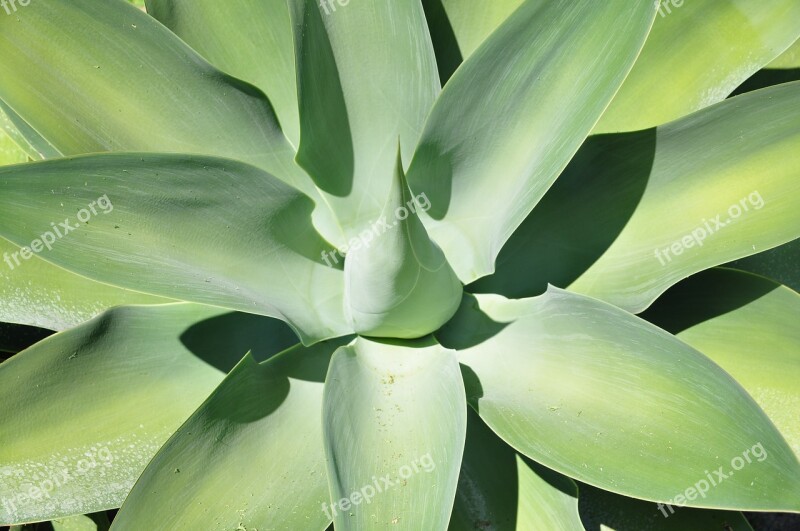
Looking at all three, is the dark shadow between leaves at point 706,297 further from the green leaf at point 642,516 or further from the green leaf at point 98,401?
the green leaf at point 98,401

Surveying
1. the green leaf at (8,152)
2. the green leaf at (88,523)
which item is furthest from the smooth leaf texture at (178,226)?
the green leaf at (8,152)

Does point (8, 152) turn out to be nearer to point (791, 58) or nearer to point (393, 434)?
point (393, 434)

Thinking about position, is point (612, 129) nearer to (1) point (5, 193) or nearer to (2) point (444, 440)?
(2) point (444, 440)

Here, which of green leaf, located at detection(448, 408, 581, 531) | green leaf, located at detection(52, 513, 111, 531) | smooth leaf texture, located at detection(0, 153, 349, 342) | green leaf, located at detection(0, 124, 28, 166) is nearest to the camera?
smooth leaf texture, located at detection(0, 153, 349, 342)

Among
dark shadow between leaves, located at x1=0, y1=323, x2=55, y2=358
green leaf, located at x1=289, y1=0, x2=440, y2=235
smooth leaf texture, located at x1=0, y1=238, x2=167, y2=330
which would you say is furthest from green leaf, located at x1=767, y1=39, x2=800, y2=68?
dark shadow between leaves, located at x1=0, y1=323, x2=55, y2=358

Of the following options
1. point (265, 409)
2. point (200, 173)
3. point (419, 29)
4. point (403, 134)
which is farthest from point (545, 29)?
point (265, 409)

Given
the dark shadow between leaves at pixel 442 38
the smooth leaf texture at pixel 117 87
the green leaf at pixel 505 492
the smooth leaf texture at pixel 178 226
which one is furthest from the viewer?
the dark shadow between leaves at pixel 442 38

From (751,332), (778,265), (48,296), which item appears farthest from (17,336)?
(778,265)

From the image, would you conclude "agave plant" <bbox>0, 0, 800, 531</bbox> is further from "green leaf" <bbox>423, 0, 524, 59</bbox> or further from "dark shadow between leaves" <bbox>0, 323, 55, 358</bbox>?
"dark shadow between leaves" <bbox>0, 323, 55, 358</bbox>
